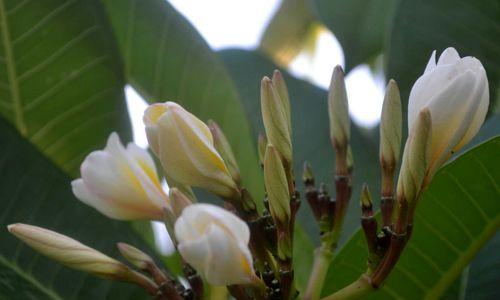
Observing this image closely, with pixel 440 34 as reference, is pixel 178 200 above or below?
above

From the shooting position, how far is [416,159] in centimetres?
94

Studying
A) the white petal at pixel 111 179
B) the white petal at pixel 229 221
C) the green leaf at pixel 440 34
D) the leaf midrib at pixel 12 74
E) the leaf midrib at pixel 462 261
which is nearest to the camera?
the white petal at pixel 229 221

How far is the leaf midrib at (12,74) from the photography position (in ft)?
4.32

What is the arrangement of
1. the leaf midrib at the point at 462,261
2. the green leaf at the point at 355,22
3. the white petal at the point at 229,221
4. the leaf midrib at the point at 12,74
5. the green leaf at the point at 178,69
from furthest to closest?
the green leaf at the point at 355,22 < the green leaf at the point at 178,69 < the leaf midrib at the point at 12,74 < the leaf midrib at the point at 462,261 < the white petal at the point at 229,221

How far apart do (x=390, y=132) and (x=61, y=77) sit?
60cm

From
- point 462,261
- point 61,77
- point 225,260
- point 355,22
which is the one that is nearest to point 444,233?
point 462,261

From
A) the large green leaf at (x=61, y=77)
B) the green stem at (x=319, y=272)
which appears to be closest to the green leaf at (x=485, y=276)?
the green stem at (x=319, y=272)

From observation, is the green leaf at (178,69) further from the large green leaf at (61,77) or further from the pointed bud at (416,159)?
the pointed bud at (416,159)

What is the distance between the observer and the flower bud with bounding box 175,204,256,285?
2.65ft

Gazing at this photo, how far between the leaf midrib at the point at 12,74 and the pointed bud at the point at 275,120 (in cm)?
49

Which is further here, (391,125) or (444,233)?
(444,233)

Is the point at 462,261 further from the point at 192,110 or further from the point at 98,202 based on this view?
the point at 192,110

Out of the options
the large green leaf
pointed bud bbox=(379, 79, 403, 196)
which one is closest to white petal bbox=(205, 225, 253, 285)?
pointed bud bbox=(379, 79, 403, 196)

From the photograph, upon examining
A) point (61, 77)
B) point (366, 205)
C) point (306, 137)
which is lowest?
point (306, 137)
